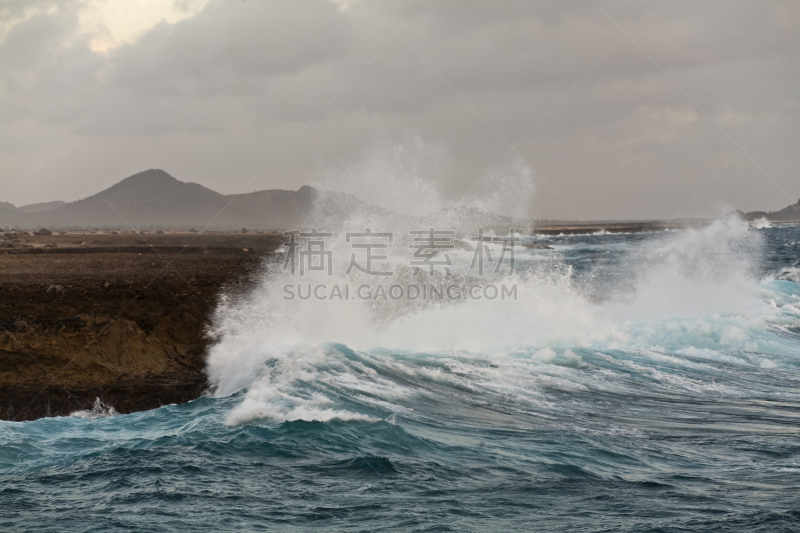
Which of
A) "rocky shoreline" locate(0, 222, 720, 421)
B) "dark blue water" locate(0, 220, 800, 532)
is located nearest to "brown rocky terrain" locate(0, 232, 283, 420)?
"rocky shoreline" locate(0, 222, 720, 421)

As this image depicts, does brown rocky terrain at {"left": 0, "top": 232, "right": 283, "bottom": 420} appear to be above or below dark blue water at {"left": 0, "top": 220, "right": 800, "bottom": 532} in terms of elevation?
above

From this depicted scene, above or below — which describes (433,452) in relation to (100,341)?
below

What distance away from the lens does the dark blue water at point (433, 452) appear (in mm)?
6449

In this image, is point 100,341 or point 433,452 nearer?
point 433,452

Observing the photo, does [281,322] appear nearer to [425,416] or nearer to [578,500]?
[425,416]

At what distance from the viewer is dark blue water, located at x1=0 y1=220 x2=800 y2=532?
6449mm

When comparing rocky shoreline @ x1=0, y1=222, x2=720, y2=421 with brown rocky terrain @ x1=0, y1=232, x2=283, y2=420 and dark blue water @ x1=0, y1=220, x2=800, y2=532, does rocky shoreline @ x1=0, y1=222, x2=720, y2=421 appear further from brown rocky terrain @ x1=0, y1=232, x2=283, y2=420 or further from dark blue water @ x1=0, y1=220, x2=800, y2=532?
dark blue water @ x1=0, y1=220, x2=800, y2=532

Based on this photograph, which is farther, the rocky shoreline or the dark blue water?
the rocky shoreline

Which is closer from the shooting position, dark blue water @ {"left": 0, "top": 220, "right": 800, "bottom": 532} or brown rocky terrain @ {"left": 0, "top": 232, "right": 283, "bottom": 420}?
dark blue water @ {"left": 0, "top": 220, "right": 800, "bottom": 532}

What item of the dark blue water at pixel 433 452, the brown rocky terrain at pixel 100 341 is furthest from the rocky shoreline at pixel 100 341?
the dark blue water at pixel 433 452

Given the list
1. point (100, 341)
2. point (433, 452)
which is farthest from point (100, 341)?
point (433, 452)

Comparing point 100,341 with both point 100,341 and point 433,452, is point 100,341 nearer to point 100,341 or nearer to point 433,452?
point 100,341

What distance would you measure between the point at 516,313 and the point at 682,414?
8.18 meters

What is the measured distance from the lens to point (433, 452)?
27.6 ft
